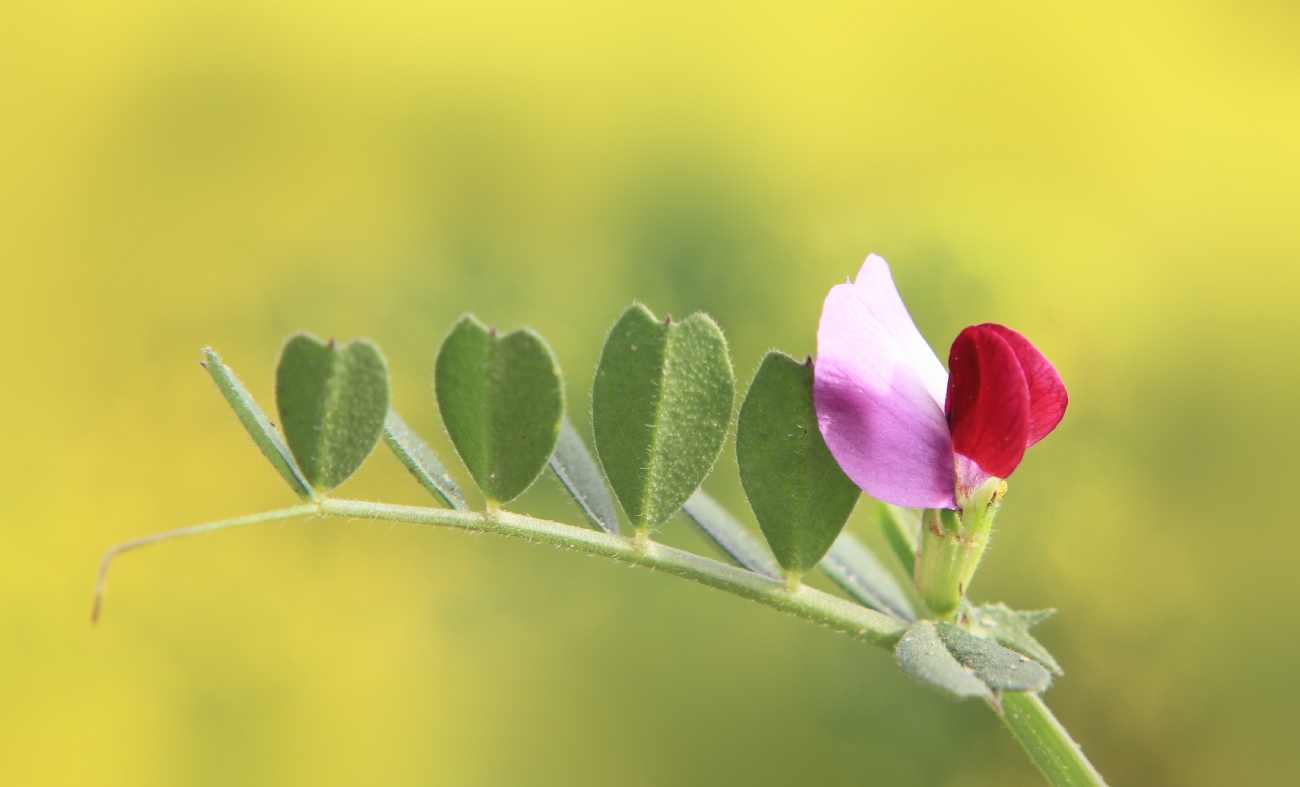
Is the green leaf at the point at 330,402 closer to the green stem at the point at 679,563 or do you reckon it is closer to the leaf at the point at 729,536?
the green stem at the point at 679,563

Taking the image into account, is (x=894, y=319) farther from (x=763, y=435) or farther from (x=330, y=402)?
(x=330, y=402)

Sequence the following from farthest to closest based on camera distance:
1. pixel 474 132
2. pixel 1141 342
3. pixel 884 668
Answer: pixel 474 132
pixel 1141 342
pixel 884 668

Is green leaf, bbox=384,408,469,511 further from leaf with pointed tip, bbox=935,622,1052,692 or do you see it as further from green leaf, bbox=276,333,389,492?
leaf with pointed tip, bbox=935,622,1052,692

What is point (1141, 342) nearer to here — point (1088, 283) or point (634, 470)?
point (1088, 283)

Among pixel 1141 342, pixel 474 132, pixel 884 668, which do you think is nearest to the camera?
pixel 884 668

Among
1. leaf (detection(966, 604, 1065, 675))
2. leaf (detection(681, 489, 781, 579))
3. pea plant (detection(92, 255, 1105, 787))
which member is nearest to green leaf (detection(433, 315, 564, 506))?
pea plant (detection(92, 255, 1105, 787))

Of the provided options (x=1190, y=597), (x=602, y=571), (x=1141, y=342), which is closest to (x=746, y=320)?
(x=602, y=571)

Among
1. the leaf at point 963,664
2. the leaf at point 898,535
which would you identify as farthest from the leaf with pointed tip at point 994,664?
the leaf at point 898,535
